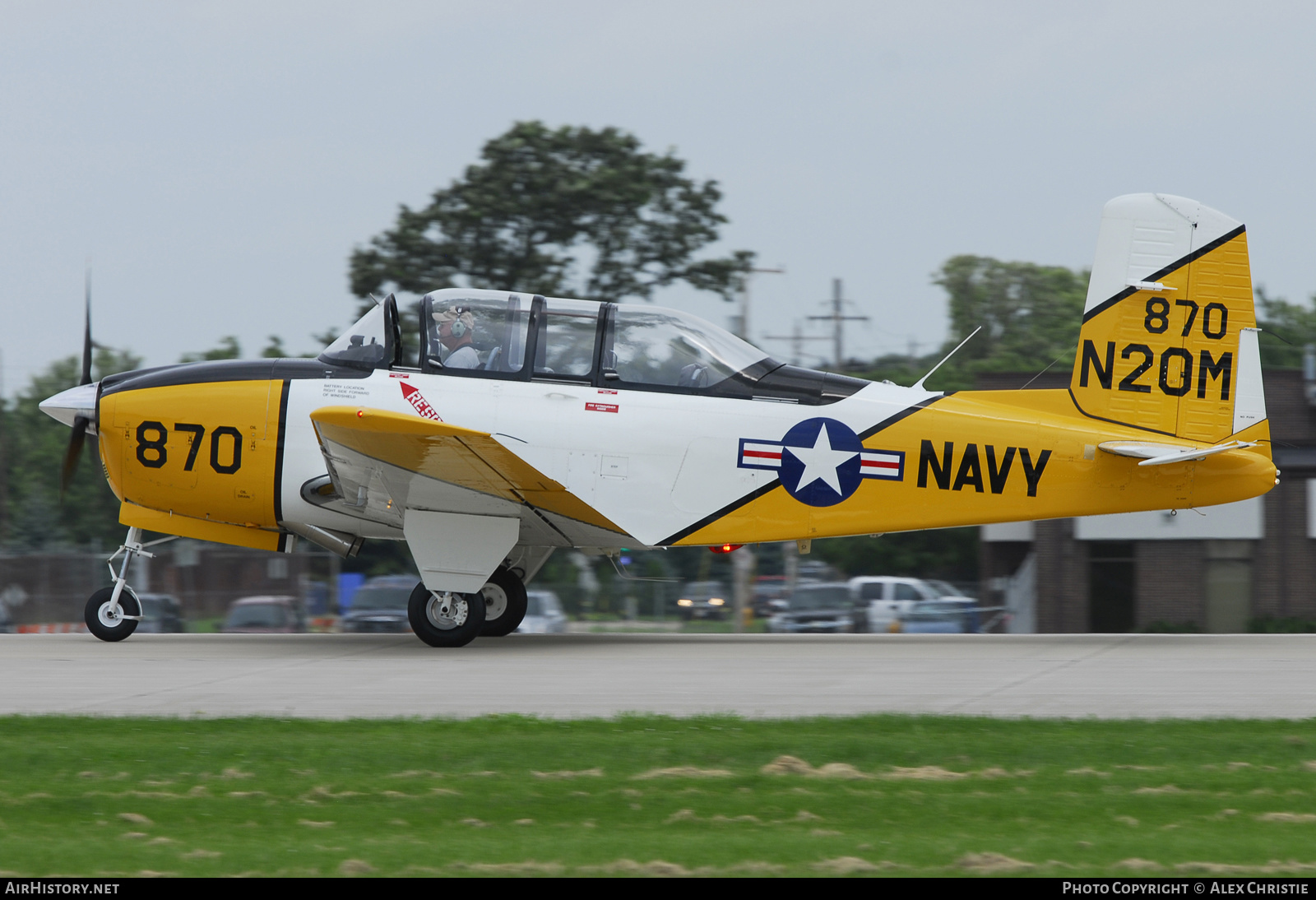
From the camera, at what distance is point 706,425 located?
11.7m

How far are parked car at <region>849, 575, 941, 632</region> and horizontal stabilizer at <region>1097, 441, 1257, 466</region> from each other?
11724 millimetres

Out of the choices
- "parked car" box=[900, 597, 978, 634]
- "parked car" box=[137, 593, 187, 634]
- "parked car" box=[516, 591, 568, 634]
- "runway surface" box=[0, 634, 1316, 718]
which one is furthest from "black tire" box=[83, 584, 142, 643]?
"parked car" box=[900, 597, 978, 634]

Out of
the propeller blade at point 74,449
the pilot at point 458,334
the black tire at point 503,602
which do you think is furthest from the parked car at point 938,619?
the propeller blade at point 74,449

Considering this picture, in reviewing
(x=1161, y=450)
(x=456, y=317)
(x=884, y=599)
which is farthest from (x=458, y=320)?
(x=884, y=599)

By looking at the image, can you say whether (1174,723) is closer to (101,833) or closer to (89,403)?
(101,833)

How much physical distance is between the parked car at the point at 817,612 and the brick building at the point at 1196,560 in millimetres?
4626

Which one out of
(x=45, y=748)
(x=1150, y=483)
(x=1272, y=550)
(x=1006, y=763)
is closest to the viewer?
(x=1006, y=763)

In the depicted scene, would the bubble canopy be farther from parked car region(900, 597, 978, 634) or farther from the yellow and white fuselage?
parked car region(900, 597, 978, 634)

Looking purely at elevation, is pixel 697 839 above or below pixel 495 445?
below

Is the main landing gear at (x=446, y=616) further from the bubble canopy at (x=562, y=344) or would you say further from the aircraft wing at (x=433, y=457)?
the bubble canopy at (x=562, y=344)

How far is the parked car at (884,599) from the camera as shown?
23.7 m

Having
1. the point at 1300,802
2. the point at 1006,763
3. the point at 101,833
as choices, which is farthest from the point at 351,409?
the point at 1300,802

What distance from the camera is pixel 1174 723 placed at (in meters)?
7.54
